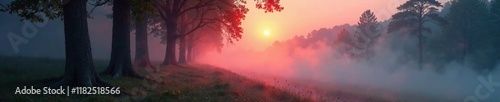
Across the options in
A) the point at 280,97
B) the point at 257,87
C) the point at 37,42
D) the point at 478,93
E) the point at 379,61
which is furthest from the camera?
the point at 37,42

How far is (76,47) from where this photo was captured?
11422 mm

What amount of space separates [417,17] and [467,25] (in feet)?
29.8

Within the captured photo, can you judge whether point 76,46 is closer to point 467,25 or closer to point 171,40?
point 171,40

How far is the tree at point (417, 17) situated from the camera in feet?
155

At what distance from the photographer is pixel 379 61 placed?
213 ft

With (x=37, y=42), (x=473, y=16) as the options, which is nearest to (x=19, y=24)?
(x=37, y=42)

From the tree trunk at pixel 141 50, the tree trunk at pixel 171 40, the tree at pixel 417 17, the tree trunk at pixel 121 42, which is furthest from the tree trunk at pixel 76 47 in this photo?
the tree at pixel 417 17

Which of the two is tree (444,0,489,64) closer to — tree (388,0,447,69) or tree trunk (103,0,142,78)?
tree (388,0,447,69)

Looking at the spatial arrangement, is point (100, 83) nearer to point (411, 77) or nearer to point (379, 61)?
point (411, 77)

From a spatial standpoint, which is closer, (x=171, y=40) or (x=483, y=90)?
(x=171, y=40)

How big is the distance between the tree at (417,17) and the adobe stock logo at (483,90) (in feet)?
24.0

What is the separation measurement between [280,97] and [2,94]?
26.9 ft

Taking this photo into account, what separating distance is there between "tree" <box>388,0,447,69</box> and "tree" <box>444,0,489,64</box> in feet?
19.6

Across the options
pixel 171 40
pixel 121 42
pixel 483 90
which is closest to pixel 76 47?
pixel 121 42
